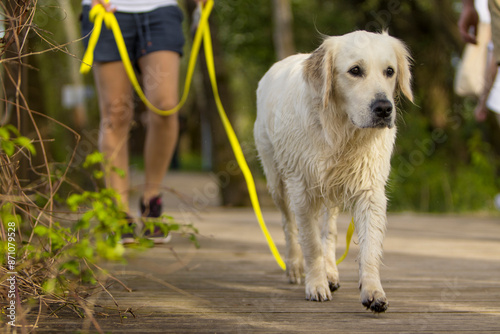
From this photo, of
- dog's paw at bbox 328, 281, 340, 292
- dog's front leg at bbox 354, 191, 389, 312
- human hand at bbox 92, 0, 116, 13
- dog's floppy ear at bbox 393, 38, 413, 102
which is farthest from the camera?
human hand at bbox 92, 0, 116, 13

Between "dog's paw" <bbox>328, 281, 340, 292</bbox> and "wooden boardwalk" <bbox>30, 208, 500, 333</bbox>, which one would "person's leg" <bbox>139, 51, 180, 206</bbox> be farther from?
"dog's paw" <bbox>328, 281, 340, 292</bbox>

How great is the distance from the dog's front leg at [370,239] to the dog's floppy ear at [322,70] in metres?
0.52

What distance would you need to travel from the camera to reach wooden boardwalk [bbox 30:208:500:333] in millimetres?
2545

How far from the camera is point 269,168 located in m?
3.92

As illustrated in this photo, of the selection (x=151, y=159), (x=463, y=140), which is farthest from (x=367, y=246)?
(x=463, y=140)

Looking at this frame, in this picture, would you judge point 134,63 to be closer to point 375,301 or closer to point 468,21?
point 468,21

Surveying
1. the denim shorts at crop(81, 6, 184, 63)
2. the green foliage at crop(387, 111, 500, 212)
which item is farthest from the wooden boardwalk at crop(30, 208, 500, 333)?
the green foliage at crop(387, 111, 500, 212)

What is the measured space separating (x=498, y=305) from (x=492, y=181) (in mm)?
8077

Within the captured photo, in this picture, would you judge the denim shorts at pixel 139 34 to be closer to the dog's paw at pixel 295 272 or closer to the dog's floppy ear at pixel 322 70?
the dog's floppy ear at pixel 322 70

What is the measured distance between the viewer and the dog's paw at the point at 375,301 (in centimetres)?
272

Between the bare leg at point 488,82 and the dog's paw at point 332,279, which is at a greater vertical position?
the bare leg at point 488,82

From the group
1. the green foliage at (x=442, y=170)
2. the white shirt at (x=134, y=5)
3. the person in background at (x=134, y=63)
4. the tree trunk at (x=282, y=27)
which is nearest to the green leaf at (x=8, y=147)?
the person in background at (x=134, y=63)

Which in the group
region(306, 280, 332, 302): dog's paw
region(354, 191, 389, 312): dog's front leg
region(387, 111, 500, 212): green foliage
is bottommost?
region(387, 111, 500, 212): green foliage

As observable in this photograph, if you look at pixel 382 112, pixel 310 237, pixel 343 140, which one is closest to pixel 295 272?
pixel 310 237
